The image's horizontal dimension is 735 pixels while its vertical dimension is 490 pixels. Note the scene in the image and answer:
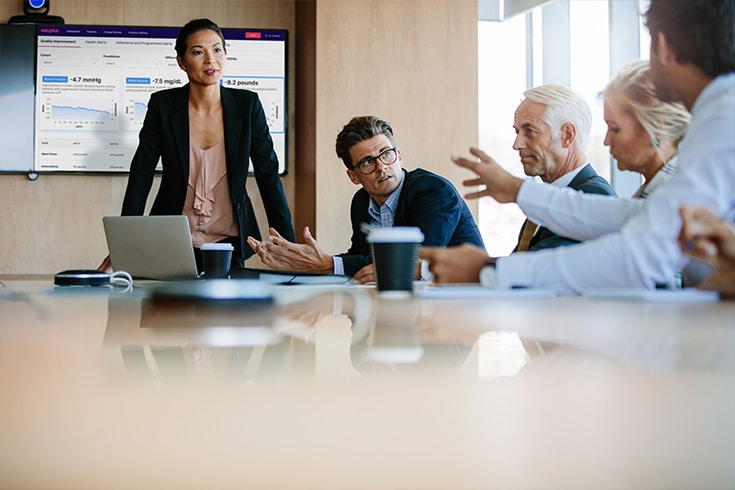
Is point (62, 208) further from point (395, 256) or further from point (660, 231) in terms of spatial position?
point (660, 231)

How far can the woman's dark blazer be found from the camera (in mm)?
3277

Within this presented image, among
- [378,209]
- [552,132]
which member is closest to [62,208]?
[378,209]

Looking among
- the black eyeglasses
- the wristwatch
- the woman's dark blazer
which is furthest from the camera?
the woman's dark blazer

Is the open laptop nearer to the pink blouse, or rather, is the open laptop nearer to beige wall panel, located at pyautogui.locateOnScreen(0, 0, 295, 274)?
the pink blouse

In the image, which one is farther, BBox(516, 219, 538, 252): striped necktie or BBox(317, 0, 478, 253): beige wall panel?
BBox(317, 0, 478, 253): beige wall panel

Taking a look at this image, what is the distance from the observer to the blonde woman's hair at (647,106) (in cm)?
156

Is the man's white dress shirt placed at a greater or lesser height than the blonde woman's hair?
lesser

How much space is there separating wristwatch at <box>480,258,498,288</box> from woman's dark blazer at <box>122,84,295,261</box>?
2138 mm

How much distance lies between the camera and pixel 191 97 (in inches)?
136

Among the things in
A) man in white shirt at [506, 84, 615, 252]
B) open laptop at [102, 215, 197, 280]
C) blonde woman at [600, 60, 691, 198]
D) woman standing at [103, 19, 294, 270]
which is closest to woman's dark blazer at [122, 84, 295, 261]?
woman standing at [103, 19, 294, 270]

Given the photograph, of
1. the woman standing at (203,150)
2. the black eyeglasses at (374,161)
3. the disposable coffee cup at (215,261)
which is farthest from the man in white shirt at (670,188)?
the woman standing at (203,150)

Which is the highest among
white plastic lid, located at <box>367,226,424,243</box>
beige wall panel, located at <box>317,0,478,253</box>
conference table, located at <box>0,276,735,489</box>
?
beige wall panel, located at <box>317,0,478,253</box>

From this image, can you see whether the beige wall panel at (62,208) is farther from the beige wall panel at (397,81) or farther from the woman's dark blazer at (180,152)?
the woman's dark blazer at (180,152)

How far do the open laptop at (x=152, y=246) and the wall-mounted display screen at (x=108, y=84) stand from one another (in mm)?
2648
